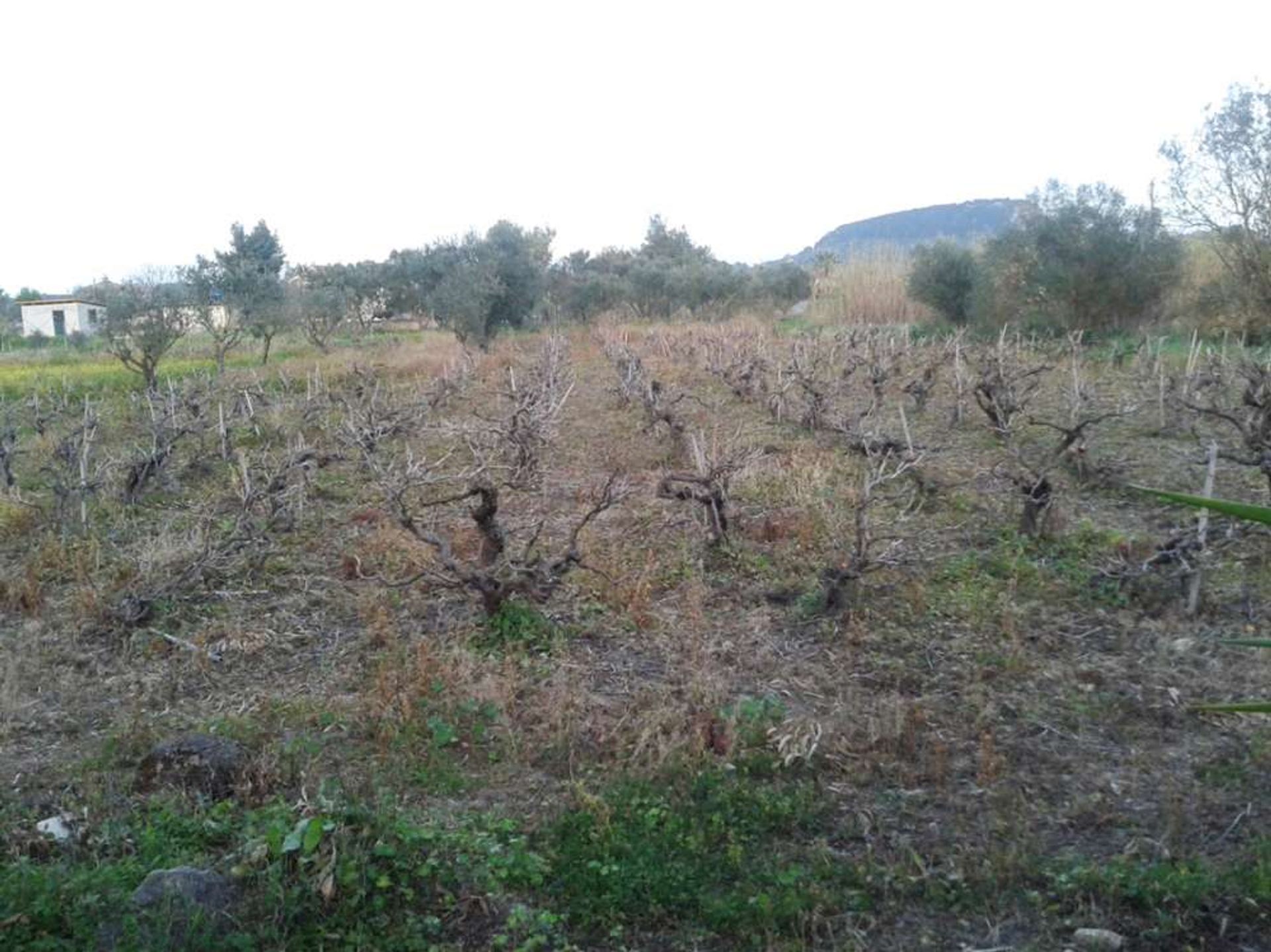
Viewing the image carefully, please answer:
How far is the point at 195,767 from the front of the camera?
3568 mm

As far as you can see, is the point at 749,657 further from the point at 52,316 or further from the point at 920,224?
the point at 920,224

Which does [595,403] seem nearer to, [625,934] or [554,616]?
[554,616]

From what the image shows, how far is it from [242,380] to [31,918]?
1299 centimetres

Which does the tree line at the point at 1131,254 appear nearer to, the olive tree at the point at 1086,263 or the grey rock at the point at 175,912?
the olive tree at the point at 1086,263

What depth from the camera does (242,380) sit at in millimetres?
14703

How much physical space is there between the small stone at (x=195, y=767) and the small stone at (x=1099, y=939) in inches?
106

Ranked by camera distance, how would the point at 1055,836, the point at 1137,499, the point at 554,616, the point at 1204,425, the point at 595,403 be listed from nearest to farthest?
the point at 1055,836, the point at 554,616, the point at 1137,499, the point at 1204,425, the point at 595,403

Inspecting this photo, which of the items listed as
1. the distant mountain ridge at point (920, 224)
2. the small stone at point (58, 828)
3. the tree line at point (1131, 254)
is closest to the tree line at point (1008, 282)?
the tree line at point (1131, 254)

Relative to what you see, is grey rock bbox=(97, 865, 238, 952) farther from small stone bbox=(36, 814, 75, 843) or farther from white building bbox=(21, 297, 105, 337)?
white building bbox=(21, 297, 105, 337)

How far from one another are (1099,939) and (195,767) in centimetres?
295

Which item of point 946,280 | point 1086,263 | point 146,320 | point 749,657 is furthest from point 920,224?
point 749,657

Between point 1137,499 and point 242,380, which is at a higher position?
point 242,380

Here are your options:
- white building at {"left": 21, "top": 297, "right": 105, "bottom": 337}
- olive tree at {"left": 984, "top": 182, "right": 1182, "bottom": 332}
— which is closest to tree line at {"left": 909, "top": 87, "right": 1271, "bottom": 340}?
olive tree at {"left": 984, "top": 182, "right": 1182, "bottom": 332}

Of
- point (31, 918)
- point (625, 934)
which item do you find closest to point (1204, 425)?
point (625, 934)
